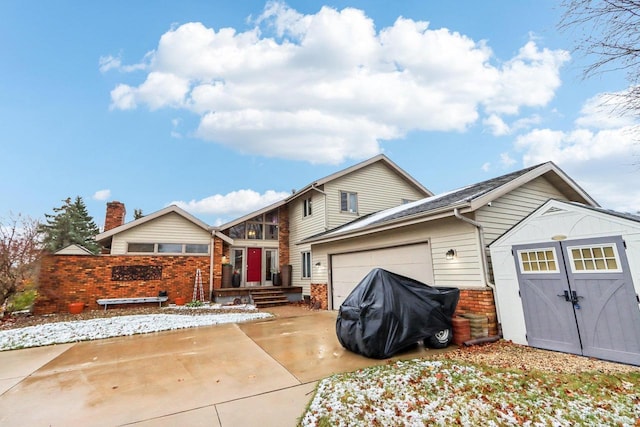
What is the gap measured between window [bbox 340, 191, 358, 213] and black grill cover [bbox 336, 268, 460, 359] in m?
7.47

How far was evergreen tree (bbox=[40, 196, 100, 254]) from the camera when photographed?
24.9 metres

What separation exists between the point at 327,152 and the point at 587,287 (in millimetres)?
20356

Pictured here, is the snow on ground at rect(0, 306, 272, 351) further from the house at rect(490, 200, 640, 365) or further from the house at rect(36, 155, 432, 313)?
the house at rect(490, 200, 640, 365)

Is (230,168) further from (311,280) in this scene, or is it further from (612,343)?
(612,343)

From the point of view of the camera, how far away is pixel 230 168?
941 inches

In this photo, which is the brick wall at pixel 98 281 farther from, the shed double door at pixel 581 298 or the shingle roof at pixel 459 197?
the shed double door at pixel 581 298

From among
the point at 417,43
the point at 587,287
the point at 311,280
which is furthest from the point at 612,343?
the point at 417,43

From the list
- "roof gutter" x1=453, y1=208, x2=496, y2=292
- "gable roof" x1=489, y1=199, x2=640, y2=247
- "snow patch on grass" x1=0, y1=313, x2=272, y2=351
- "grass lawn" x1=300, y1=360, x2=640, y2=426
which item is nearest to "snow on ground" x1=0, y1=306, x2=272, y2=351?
"snow patch on grass" x1=0, y1=313, x2=272, y2=351

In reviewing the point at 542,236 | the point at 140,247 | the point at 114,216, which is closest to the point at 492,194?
the point at 542,236

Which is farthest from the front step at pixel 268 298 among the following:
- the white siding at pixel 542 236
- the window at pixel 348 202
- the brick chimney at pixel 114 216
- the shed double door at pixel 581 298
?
the shed double door at pixel 581 298

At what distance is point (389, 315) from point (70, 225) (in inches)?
1262

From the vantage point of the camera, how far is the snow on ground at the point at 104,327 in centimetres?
618

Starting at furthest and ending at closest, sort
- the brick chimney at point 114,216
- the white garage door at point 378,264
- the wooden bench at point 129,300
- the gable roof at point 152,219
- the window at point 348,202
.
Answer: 1. the window at point 348,202
2. the brick chimney at point 114,216
3. the gable roof at point 152,219
4. the wooden bench at point 129,300
5. the white garage door at point 378,264

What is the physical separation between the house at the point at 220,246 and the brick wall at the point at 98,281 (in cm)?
3
